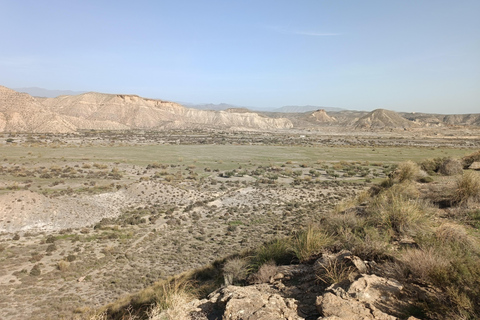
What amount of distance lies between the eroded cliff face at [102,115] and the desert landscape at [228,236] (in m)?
41.4

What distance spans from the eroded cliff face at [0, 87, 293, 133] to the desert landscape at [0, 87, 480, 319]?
41435 mm

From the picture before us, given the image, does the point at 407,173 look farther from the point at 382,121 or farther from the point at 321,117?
the point at 321,117

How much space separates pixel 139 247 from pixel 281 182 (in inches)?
730

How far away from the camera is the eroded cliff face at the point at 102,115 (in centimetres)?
7812

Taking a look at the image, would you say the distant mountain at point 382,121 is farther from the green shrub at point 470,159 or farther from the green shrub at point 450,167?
the green shrub at point 450,167

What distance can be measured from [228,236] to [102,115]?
111 metres

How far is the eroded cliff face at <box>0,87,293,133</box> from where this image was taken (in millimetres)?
78125

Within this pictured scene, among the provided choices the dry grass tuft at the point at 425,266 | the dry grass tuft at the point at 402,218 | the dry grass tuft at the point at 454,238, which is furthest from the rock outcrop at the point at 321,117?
the dry grass tuft at the point at 425,266

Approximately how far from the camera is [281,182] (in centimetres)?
3048

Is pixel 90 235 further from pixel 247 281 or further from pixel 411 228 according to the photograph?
pixel 411 228

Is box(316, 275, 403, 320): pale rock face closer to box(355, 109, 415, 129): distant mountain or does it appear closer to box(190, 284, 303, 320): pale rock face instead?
box(190, 284, 303, 320): pale rock face

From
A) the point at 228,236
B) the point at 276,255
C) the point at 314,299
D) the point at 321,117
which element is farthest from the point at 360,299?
the point at 321,117

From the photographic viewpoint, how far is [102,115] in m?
110

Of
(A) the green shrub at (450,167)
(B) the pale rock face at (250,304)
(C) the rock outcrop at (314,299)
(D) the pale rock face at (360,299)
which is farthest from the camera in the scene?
(A) the green shrub at (450,167)
